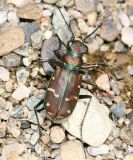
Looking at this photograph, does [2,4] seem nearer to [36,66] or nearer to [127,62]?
[36,66]

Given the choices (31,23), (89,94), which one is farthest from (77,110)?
(31,23)

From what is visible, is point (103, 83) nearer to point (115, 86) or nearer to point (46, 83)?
point (115, 86)

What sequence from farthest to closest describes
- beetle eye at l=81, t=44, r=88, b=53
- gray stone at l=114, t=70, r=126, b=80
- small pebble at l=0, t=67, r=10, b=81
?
gray stone at l=114, t=70, r=126, b=80
beetle eye at l=81, t=44, r=88, b=53
small pebble at l=0, t=67, r=10, b=81

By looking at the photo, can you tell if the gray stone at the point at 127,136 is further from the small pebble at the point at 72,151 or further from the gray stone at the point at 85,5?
the gray stone at the point at 85,5

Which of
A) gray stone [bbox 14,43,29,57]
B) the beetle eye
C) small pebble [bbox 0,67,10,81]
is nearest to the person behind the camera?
small pebble [bbox 0,67,10,81]

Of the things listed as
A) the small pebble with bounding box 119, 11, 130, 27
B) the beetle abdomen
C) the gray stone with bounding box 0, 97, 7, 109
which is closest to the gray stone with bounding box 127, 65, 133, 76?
the small pebble with bounding box 119, 11, 130, 27

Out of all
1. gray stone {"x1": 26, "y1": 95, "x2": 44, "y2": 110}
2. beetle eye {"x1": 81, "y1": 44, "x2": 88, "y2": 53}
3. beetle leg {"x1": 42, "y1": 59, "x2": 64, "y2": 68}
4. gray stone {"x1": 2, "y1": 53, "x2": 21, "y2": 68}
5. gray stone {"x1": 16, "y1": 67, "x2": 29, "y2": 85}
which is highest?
beetle eye {"x1": 81, "y1": 44, "x2": 88, "y2": 53}

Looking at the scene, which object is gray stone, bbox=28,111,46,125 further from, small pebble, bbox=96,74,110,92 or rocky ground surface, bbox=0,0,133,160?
small pebble, bbox=96,74,110,92

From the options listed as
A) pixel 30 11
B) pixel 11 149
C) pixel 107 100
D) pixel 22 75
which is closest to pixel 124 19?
pixel 107 100
